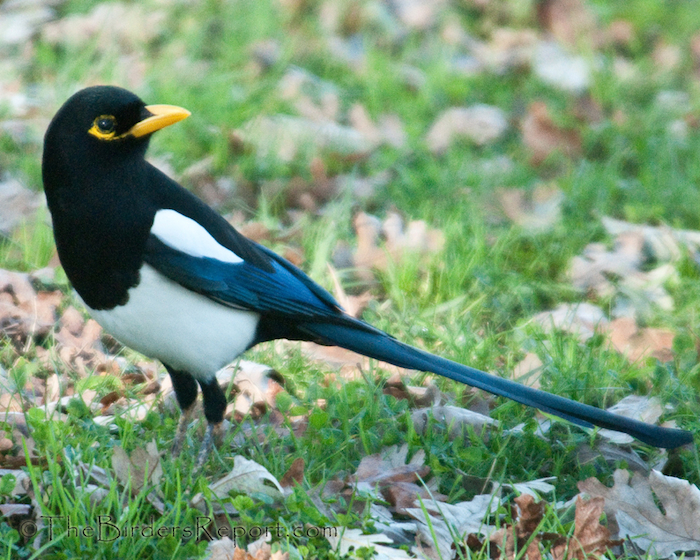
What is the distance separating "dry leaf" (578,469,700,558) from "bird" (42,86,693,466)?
174 mm

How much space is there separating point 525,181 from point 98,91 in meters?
2.61

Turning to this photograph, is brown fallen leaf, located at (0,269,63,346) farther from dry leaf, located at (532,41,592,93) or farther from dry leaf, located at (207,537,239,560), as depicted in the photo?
dry leaf, located at (532,41,592,93)

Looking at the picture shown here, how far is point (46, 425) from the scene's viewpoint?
7.94 feet

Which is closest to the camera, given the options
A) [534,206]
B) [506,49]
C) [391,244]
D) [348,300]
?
[348,300]

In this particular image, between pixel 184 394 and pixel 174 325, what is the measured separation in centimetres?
31

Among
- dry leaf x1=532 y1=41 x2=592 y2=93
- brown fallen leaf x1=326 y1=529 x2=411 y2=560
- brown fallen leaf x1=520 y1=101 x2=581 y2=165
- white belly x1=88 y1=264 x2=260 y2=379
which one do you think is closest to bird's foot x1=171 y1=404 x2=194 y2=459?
white belly x1=88 y1=264 x2=260 y2=379

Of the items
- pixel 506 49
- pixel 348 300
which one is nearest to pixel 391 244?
pixel 348 300

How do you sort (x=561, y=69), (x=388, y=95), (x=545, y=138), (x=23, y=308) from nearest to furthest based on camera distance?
1. (x=23, y=308)
2. (x=545, y=138)
3. (x=388, y=95)
4. (x=561, y=69)

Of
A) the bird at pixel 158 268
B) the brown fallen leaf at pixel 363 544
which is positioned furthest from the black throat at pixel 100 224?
the brown fallen leaf at pixel 363 544

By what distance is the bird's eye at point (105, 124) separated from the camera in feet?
7.99

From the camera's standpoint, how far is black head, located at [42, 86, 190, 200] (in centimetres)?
243

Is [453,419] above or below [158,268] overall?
below

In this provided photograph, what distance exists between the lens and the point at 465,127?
510 cm

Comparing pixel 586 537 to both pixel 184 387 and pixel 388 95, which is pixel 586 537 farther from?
pixel 388 95
